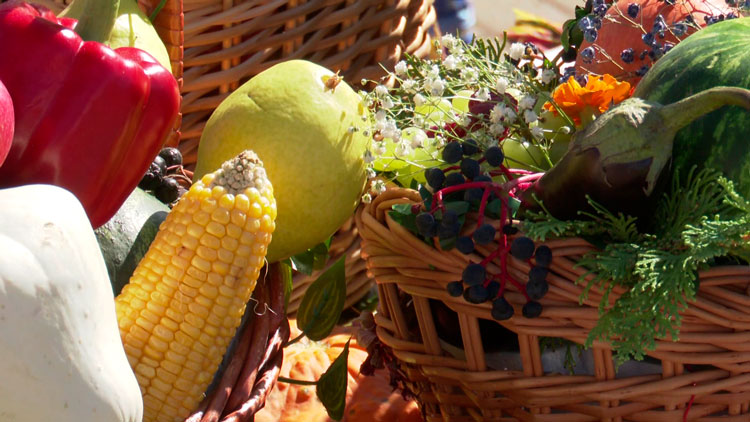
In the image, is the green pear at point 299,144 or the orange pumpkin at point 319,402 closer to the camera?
the green pear at point 299,144

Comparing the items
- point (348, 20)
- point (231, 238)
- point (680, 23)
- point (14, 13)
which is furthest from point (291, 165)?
point (348, 20)

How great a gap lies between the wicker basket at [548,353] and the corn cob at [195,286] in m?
0.13

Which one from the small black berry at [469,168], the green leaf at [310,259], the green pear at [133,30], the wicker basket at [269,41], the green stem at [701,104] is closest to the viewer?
the green stem at [701,104]

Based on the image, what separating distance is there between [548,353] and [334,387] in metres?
0.19

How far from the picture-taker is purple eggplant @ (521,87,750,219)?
599mm

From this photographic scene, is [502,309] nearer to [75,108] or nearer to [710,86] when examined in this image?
[710,86]

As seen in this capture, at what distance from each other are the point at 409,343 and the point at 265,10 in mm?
492

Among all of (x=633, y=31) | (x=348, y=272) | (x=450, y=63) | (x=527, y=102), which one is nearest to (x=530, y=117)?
(x=527, y=102)

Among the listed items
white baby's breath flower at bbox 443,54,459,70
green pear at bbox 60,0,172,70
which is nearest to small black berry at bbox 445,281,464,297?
white baby's breath flower at bbox 443,54,459,70

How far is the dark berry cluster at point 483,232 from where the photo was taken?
2.03 ft

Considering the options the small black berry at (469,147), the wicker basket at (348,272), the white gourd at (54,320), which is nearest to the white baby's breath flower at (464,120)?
the small black berry at (469,147)

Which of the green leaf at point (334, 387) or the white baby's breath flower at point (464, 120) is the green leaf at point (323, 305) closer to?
the green leaf at point (334, 387)

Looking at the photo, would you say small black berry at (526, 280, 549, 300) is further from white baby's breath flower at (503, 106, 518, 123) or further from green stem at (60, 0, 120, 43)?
green stem at (60, 0, 120, 43)

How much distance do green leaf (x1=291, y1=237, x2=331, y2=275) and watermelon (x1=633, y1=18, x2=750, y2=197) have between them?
0.35 m
